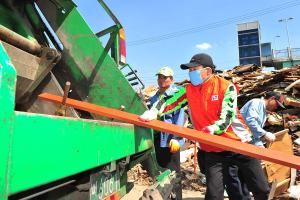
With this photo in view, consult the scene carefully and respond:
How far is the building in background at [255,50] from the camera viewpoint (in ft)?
118

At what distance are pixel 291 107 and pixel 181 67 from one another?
7.17m

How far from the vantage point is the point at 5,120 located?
1.14 metres

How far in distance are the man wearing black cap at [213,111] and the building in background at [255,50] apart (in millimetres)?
32827

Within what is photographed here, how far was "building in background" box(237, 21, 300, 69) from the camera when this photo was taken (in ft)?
118

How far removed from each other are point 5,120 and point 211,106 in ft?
8.29

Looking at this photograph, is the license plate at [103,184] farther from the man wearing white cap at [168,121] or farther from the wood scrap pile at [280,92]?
the wood scrap pile at [280,92]

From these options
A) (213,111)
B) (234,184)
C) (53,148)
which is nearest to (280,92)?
(234,184)

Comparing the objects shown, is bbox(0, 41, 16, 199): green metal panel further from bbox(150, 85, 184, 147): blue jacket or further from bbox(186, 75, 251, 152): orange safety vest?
bbox(150, 85, 184, 147): blue jacket

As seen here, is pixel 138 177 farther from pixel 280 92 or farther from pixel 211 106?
pixel 211 106

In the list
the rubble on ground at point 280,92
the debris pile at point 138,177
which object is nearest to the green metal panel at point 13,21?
the debris pile at point 138,177

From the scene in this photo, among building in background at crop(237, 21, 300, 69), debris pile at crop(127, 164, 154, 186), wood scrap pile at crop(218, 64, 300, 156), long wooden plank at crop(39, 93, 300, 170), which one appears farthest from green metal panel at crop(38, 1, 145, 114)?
building in background at crop(237, 21, 300, 69)

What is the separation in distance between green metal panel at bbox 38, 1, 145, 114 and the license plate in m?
0.88

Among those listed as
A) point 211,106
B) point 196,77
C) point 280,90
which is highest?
point 280,90

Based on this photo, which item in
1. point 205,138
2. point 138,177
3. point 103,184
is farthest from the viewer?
point 138,177
